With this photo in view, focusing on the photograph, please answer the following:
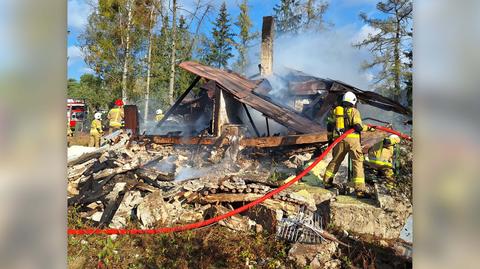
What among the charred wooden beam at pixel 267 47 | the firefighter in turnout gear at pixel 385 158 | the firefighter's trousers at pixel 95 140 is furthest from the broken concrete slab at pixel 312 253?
the firefighter's trousers at pixel 95 140

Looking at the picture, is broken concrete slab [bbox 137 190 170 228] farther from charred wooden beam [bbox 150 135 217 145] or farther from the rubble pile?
charred wooden beam [bbox 150 135 217 145]

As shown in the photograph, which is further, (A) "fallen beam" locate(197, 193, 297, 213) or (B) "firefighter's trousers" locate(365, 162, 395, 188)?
(B) "firefighter's trousers" locate(365, 162, 395, 188)

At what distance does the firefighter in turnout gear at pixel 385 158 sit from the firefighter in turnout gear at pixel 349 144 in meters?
0.42

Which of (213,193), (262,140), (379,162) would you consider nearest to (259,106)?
(262,140)

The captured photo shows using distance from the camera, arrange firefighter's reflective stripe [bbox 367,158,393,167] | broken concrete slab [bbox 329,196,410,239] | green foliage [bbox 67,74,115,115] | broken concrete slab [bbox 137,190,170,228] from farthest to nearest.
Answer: green foliage [bbox 67,74,115,115]
firefighter's reflective stripe [bbox 367,158,393,167]
broken concrete slab [bbox 137,190,170,228]
broken concrete slab [bbox 329,196,410,239]

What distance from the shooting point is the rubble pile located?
4.23 m

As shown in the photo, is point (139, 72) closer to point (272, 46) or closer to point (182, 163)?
point (182, 163)

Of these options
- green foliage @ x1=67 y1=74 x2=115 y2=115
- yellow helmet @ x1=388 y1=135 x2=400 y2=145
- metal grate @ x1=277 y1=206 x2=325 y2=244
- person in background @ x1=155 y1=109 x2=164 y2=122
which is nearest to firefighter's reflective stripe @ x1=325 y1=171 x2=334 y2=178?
metal grate @ x1=277 y1=206 x2=325 y2=244

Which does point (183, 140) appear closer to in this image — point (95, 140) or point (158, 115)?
point (158, 115)

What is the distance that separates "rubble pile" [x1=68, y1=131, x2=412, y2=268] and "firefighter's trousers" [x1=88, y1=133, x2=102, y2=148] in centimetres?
47

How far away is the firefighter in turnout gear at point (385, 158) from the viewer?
16.7ft
